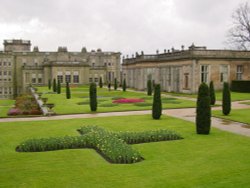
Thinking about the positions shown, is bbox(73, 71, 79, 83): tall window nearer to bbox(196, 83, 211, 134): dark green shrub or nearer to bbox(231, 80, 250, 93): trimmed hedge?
bbox(231, 80, 250, 93): trimmed hedge

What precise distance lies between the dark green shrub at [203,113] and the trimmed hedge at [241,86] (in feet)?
91.6

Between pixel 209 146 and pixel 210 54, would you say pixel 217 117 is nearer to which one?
pixel 209 146

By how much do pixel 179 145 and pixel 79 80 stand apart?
6558 centimetres

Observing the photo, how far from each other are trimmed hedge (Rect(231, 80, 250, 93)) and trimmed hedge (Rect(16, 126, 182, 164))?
3086 centimetres

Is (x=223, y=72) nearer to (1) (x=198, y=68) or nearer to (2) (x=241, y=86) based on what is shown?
(2) (x=241, y=86)

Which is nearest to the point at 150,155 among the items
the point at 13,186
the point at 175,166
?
the point at 175,166

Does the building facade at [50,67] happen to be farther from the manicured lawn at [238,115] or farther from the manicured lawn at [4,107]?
the manicured lawn at [238,115]

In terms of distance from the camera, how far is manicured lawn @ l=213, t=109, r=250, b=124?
2300 cm

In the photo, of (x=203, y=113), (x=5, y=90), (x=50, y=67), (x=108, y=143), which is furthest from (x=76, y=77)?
(x=108, y=143)

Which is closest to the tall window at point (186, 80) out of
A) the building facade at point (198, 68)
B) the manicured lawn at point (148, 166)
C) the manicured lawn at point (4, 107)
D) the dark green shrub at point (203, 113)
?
the building facade at point (198, 68)

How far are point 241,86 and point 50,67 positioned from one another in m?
48.4

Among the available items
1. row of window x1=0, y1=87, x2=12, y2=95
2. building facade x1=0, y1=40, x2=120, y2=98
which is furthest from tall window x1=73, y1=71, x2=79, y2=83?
row of window x1=0, y1=87, x2=12, y2=95

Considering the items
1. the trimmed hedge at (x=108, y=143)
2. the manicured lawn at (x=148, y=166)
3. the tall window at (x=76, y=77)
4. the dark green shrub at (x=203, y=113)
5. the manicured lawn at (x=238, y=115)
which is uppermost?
the tall window at (x=76, y=77)

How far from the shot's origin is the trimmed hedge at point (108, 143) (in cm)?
1312
